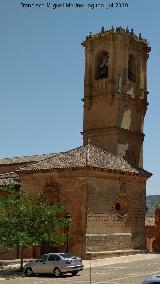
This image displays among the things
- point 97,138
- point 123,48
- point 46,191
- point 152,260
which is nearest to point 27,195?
point 46,191

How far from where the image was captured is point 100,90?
4612cm

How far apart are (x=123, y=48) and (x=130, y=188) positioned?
13.9 meters

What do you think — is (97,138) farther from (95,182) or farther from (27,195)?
(27,195)

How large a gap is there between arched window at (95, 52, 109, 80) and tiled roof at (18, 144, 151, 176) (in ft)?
32.0

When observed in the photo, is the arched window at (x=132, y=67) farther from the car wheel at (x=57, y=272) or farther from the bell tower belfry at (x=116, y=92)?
the car wheel at (x=57, y=272)

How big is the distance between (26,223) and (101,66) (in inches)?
855

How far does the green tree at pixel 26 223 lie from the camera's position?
28922 millimetres

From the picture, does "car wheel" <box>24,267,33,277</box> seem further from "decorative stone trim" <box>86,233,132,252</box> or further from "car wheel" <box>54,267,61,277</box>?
→ "decorative stone trim" <box>86,233,132,252</box>

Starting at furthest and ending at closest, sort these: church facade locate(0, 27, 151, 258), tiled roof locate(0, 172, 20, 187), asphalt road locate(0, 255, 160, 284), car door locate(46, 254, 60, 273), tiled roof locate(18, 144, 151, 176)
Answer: tiled roof locate(0, 172, 20, 187), tiled roof locate(18, 144, 151, 176), church facade locate(0, 27, 151, 258), car door locate(46, 254, 60, 273), asphalt road locate(0, 255, 160, 284)

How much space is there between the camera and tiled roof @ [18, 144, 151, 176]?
118ft

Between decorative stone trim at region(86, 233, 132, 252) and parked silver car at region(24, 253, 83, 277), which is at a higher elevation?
decorative stone trim at region(86, 233, 132, 252)

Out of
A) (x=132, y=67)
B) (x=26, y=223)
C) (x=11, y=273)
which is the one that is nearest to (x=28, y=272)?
(x=11, y=273)

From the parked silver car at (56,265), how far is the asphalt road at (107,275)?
14.5 inches

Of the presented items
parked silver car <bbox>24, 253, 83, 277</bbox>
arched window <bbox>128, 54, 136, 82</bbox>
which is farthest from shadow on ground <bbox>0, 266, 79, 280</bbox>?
arched window <bbox>128, 54, 136, 82</bbox>
